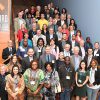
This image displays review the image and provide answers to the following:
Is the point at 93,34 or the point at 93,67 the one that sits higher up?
the point at 93,34

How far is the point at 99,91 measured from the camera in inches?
346

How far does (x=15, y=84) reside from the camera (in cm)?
766

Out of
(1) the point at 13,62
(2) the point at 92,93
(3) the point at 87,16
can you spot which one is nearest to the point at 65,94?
(2) the point at 92,93

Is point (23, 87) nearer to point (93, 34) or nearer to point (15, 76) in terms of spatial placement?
point (15, 76)

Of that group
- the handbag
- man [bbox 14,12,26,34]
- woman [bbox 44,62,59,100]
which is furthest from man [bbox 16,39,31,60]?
man [bbox 14,12,26,34]

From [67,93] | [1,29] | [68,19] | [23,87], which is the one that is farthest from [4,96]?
[68,19]

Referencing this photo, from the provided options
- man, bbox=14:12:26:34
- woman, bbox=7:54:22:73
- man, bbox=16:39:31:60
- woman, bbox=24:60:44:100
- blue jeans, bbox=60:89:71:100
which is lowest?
blue jeans, bbox=60:89:71:100

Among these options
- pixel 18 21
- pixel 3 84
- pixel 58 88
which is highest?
pixel 18 21

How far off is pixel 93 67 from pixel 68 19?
3.01 metres

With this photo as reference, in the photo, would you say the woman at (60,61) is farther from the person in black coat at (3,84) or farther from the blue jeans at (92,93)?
the person in black coat at (3,84)

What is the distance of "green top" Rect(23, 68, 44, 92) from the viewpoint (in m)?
7.76

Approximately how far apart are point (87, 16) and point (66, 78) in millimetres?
3787

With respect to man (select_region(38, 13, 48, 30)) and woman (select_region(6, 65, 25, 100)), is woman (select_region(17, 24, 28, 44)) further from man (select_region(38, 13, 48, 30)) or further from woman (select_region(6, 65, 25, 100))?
woman (select_region(6, 65, 25, 100))

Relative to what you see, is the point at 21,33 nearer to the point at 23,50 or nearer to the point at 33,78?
the point at 23,50
